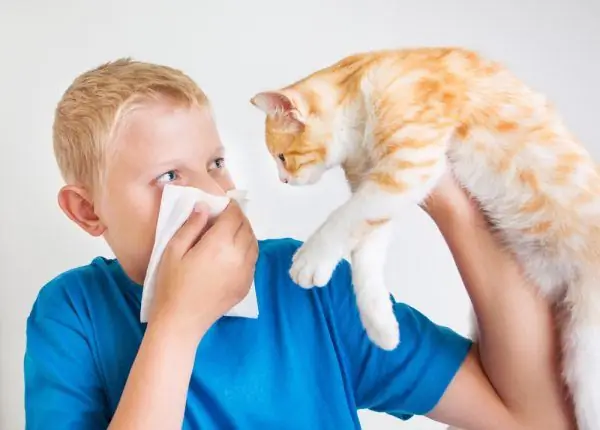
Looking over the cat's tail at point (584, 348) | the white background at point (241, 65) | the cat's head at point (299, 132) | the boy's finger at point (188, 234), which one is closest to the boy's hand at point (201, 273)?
the boy's finger at point (188, 234)

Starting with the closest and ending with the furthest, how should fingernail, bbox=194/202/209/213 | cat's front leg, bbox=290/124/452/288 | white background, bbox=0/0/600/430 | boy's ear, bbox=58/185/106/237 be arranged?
cat's front leg, bbox=290/124/452/288
fingernail, bbox=194/202/209/213
boy's ear, bbox=58/185/106/237
white background, bbox=0/0/600/430

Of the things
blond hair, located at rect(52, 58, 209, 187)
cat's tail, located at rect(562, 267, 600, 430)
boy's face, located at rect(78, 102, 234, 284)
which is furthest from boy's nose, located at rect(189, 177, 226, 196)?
cat's tail, located at rect(562, 267, 600, 430)

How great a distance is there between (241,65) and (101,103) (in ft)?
1.69

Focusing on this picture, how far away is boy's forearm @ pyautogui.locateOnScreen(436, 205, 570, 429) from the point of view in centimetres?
90

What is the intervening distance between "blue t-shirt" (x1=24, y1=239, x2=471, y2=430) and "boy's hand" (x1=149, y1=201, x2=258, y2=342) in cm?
11

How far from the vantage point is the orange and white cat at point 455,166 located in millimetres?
815

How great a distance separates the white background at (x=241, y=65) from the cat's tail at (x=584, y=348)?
625 millimetres

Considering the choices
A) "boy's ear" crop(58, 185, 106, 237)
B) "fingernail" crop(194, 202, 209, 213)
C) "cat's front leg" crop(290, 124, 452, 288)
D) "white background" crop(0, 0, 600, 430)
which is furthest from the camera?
"white background" crop(0, 0, 600, 430)

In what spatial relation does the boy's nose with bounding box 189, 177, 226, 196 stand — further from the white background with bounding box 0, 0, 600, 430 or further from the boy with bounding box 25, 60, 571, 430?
the white background with bounding box 0, 0, 600, 430

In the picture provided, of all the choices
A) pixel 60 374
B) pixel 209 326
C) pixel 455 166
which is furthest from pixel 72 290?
pixel 455 166

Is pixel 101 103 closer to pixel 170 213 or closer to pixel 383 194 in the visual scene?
pixel 170 213

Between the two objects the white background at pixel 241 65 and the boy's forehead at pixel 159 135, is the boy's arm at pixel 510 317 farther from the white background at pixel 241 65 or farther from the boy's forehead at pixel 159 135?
the white background at pixel 241 65

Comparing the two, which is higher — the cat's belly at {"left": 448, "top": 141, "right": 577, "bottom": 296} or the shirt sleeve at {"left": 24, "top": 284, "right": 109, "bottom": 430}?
the cat's belly at {"left": 448, "top": 141, "right": 577, "bottom": 296}

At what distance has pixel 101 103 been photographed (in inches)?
38.1
